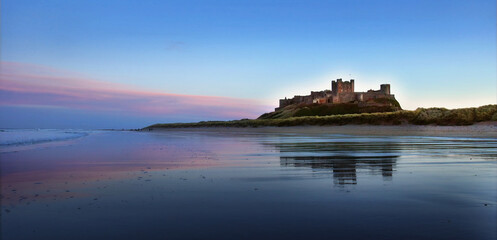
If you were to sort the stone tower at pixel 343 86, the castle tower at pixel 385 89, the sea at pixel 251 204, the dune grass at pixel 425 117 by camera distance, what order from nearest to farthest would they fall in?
1. the sea at pixel 251 204
2. the dune grass at pixel 425 117
3. the castle tower at pixel 385 89
4. the stone tower at pixel 343 86

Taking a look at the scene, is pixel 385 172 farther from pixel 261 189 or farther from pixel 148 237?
pixel 148 237

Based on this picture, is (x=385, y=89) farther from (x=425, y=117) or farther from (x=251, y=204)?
(x=251, y=204)

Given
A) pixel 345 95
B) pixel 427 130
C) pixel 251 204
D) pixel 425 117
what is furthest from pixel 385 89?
pixel 251 204

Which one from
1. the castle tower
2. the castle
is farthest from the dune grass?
the castle tower

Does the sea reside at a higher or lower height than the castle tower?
lower

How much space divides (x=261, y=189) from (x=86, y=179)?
140 inches

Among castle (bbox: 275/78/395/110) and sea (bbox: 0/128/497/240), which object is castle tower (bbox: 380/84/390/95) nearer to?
castle (bbox: 275/78/395/110)

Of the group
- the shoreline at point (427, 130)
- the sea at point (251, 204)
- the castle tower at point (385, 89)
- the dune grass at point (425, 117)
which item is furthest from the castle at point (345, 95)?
the sea at point (251, 204)

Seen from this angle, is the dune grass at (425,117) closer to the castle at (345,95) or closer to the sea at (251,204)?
the sea at (251,204)

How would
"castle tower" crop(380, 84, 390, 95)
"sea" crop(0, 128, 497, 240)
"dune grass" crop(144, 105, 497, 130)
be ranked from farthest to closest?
1. "castle tower" crop(380, 84, 390, 95)
2. "dune grass" crop(144, 105, 497, 130)
3. "sea" crop(0, 128, 497, 240)

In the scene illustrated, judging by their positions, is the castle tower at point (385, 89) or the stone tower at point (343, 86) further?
the stone tower at point (343, 86)

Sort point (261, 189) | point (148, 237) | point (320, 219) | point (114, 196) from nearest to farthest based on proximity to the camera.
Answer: point (148, 237) → point (320, 219) → point (114, 196) → point (261, 189)

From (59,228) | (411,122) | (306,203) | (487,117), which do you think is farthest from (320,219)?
(411,122)

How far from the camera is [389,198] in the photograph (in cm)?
497
